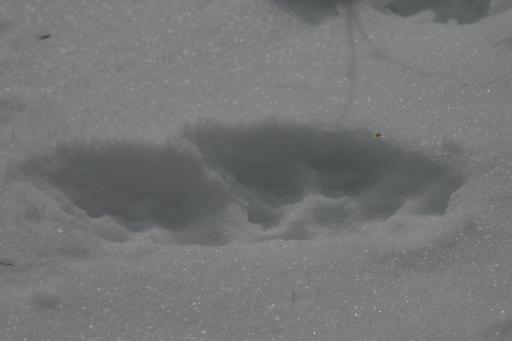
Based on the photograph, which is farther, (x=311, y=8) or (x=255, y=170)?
(x=311, y=8)

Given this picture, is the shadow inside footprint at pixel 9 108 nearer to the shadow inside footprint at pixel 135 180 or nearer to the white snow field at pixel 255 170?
the white snow field at pixel 255 170

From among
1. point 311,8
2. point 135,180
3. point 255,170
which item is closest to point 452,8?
point 311,8

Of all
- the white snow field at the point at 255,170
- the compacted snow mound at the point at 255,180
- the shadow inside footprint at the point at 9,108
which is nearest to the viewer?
the white snow field at the point at 255,170

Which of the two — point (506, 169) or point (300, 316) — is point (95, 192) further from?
point (506, 169)

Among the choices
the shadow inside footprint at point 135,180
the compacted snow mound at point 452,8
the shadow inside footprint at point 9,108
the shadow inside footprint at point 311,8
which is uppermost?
the compacted snow mound at point 452,8

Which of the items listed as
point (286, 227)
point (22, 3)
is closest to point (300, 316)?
point (286, 227)

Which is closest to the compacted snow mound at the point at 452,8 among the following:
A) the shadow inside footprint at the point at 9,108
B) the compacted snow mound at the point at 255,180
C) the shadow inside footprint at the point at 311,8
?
the shadow inside footprint at the point at 311,8

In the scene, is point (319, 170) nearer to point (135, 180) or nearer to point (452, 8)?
point (135, 180)

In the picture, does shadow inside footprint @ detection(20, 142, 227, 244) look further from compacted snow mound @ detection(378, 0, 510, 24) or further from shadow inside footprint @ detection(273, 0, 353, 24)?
compacted snow mound @ detection(378, 0, 510, 24)
